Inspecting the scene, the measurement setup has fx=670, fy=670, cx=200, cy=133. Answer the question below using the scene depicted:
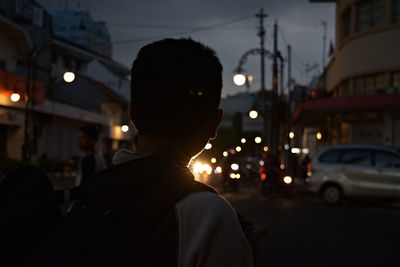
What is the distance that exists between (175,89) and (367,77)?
2832 centimetres

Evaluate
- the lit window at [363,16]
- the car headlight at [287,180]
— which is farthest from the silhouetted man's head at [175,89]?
the lit window at [363,16]

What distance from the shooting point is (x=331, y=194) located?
767 inches

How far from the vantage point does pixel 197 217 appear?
64.9 inches

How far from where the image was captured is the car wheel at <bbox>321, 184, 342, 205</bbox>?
19.4 metres

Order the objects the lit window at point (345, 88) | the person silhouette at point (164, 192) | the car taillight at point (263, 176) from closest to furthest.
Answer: the person silhouette at point (164, 192) < the car taillight at point (263, 176) < the lit window at point (345, 88)

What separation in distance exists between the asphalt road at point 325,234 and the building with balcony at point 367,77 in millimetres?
8730

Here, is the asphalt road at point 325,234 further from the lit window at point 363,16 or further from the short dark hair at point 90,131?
the lit window at point 363,16

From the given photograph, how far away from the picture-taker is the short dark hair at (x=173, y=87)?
6.08 feet

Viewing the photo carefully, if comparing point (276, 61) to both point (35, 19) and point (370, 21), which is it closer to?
point (370, 21)

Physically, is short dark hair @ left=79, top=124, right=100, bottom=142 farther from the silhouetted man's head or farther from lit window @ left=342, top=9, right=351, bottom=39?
lit window @ left=342, top=9, right=351, bottom=39

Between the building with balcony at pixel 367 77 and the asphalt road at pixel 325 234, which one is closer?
the asphalt road at pixel 325 234

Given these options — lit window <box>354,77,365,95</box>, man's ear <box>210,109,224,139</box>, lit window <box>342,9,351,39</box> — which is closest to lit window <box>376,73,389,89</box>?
lit window <box>354,77,365,95</box>

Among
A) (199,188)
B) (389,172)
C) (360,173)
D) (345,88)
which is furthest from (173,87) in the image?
(345,88)

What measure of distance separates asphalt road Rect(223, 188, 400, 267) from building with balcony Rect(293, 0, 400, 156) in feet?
28.6
